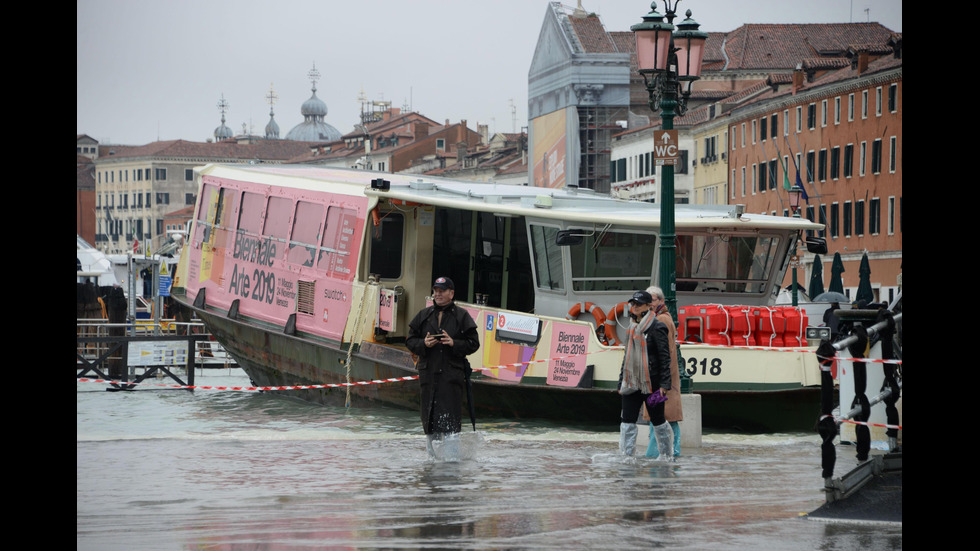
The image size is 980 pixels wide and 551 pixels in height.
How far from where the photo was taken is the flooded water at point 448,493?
9.27 meters

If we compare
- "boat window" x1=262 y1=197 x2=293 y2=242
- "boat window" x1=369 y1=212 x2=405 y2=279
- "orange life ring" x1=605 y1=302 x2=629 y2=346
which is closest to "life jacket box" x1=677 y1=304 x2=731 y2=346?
"orange life ring" x1=605 y1=302 x2=629 y2=346

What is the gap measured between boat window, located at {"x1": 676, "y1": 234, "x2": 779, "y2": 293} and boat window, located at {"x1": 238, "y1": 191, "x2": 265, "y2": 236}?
7.94 meters

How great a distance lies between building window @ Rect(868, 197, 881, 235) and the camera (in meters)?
63.1

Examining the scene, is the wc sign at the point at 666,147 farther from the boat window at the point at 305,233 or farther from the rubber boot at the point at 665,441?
the boat window at the point at 305,233

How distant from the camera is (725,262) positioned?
1931 centimetres

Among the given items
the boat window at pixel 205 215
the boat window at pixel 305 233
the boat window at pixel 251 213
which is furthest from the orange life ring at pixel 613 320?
the boat window at pixel 205 215

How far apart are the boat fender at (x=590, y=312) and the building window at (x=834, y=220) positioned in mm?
50094

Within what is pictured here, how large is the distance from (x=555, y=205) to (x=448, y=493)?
871 cm

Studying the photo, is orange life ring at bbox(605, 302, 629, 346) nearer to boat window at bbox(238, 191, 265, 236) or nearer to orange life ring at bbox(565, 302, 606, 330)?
orange life ring at bbox(565, 302, 606, 330)

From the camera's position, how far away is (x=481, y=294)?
22.3m
